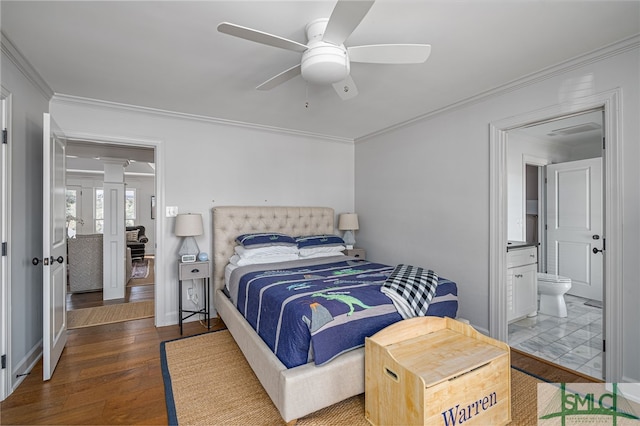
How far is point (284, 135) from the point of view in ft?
14.1

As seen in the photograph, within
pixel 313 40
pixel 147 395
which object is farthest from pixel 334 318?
pixel 313 40

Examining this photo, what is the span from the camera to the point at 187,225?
10.9 ft

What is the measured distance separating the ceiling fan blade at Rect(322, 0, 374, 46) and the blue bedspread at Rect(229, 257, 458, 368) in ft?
5.19

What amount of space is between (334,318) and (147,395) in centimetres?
148

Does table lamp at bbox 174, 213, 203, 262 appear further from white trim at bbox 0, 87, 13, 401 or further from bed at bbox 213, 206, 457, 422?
white trim at bbox 0, 87, 13, 401

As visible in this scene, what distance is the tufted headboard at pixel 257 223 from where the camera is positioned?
366cm

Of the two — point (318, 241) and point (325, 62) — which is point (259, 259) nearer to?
point (318, 241)

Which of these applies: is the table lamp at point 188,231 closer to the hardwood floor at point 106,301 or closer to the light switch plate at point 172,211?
the light switch plate at point 172,211

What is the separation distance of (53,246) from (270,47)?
230 cm

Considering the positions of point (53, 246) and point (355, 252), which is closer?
point (53, 246)

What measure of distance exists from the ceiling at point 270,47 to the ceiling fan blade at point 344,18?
21 centimetres

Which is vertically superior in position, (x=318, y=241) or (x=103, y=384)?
(x=318, y=241)

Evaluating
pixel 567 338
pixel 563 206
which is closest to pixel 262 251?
pixel 567 338
